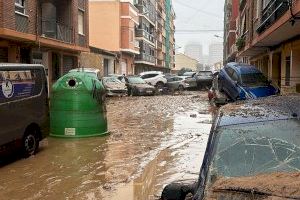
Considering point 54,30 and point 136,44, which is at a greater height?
point 136,44

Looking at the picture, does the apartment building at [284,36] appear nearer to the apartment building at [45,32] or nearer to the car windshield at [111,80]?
the car windshield at [111,80]

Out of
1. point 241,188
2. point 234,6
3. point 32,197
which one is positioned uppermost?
point 234,6

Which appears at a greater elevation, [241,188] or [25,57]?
[25,57]

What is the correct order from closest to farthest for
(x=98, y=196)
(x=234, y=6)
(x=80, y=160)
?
(x=98, y=196), (x=80, y=160), (x=234, y=6)

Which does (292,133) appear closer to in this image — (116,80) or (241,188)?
(241,188)

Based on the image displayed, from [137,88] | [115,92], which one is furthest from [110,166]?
[137,88]

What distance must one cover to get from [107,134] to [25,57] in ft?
38.8

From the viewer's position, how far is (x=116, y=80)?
31.7m

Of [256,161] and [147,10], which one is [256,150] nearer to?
[256,161]

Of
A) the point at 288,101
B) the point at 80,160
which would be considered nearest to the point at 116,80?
the point at 80,160

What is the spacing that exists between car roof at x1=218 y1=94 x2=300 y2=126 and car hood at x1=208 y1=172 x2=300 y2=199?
731 mm

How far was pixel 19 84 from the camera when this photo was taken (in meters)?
9.64

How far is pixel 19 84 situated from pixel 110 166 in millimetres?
2558

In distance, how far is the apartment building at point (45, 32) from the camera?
20.3 m
